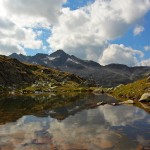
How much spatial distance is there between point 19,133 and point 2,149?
28.8ft

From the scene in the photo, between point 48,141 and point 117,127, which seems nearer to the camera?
point 48,141

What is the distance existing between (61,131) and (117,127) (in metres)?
9.30

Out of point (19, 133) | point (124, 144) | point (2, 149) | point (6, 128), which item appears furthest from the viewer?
point (6, 128)

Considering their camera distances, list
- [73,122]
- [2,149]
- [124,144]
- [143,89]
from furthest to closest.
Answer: [143,89] → [73,122] → [124,144] → [2,149]

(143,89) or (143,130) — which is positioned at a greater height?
(143,89)

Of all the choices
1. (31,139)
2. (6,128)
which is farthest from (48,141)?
(6,128)

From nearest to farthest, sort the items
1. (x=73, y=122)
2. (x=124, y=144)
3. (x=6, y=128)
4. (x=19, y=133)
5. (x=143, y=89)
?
(x=124, y=144), (x=19, y=133), (x=6, y=128), (x=73, y=122), (x=143, y=89)

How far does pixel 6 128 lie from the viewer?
4109 centimetres

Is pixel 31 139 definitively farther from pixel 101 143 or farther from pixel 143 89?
pixel 143 89

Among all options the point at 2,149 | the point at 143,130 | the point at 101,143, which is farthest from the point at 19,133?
the point at 143,130

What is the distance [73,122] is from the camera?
47.3m

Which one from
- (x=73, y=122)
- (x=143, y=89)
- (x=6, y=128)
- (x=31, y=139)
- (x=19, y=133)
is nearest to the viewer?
(x=31, y=139)

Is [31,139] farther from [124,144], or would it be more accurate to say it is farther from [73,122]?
[73,122]

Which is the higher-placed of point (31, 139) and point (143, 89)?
point (143, 89)
